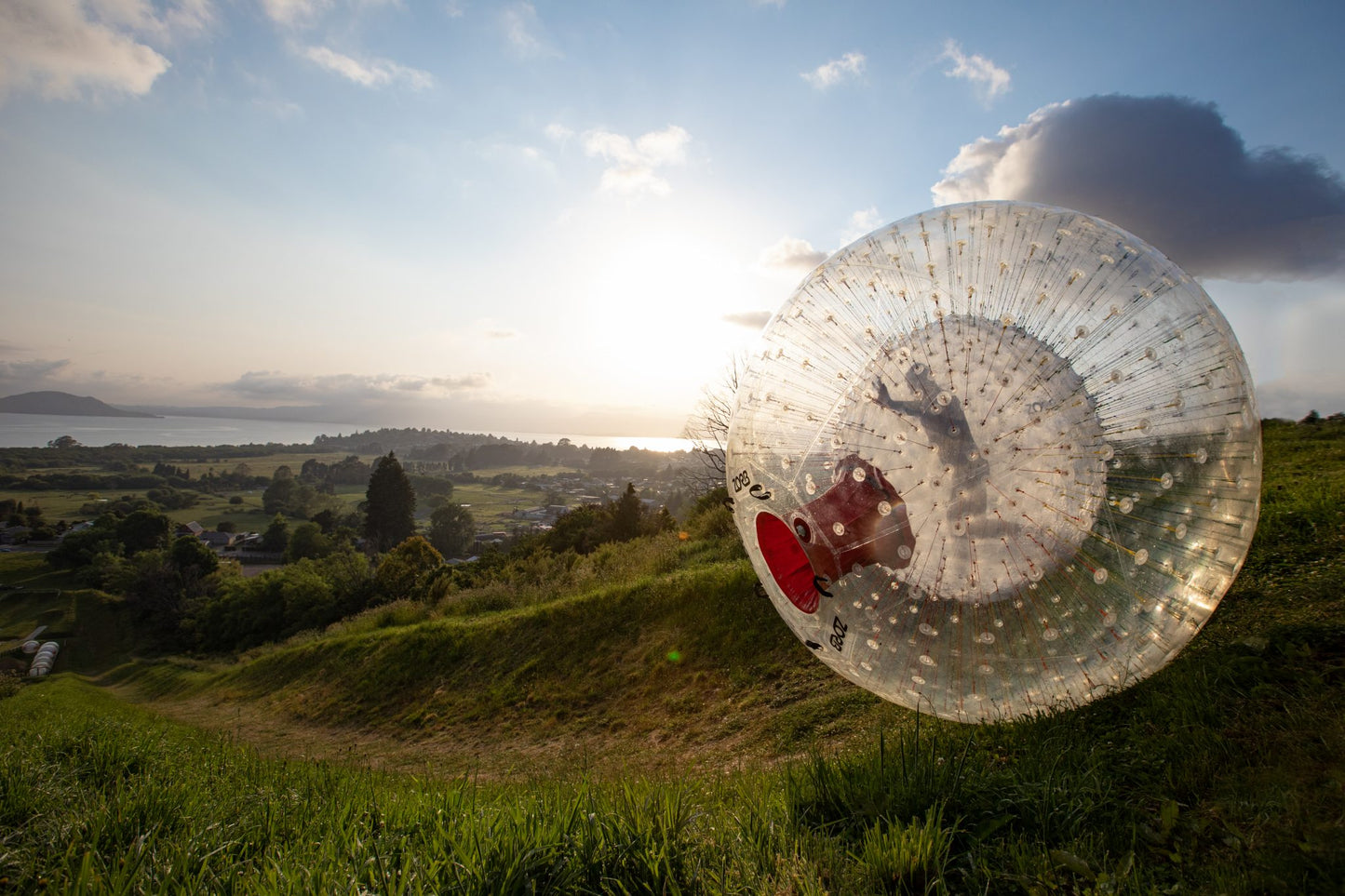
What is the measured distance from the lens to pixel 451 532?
70062mm

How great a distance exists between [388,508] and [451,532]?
27.0 feet

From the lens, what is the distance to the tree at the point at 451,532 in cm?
7000

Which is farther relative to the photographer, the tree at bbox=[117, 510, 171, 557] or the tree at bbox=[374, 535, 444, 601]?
the tree at bbox=[117, 510, 171, 557]

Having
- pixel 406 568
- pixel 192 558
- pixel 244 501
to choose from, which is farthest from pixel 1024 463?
pixel 244 501

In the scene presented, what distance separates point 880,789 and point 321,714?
46.0 ft

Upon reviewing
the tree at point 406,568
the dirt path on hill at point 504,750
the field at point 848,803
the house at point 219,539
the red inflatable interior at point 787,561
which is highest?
the red inflatable interior at point 787,561

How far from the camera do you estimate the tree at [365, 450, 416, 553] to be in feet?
208

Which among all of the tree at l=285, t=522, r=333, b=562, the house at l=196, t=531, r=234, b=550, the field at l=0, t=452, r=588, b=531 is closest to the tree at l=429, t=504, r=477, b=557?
the field at l=0, t=452, r=588, b=531

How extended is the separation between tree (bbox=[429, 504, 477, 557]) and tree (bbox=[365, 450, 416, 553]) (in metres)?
4.55

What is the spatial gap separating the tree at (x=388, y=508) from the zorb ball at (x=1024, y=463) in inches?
2635

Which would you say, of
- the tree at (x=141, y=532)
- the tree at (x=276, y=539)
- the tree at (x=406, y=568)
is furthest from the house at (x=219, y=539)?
the tree at (x=406, y=568)

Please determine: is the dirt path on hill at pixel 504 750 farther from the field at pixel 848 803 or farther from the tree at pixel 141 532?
the tree at pixel 141 532

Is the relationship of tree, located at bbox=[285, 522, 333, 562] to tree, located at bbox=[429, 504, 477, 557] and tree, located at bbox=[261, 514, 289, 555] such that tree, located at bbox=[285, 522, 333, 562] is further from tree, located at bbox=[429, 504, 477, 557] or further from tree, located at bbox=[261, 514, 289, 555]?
tree, located at bbox=[429, 504, 477, 557]

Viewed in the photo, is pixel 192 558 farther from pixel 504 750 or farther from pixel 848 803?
pixel 848 803
